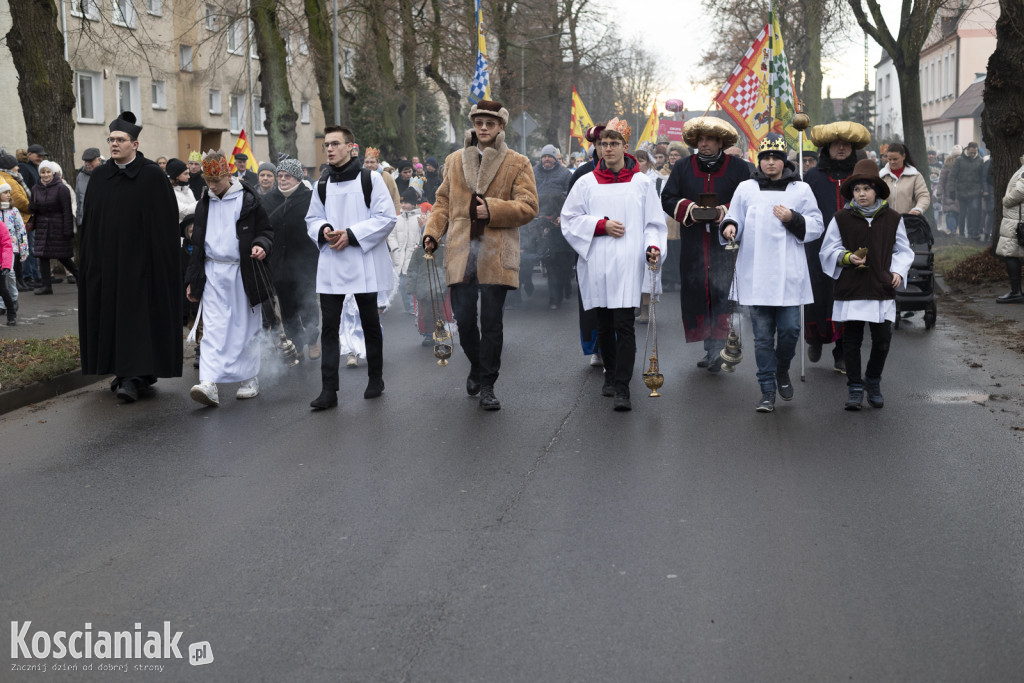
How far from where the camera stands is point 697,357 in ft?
38.4

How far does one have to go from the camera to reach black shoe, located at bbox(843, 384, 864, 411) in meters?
8.87

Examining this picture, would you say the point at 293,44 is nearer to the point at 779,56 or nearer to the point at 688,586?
the point at 779,56

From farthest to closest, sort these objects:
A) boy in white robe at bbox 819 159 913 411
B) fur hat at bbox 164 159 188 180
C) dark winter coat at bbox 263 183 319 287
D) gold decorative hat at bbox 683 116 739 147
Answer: fur hat at bbox 164 159 188 180, dark winter coat at bbox 263 183 319 287, gold decorative hat at bbox 683 116 739 147, boy in white robe at bbox 819 159 913 411

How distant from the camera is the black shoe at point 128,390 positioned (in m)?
9.94

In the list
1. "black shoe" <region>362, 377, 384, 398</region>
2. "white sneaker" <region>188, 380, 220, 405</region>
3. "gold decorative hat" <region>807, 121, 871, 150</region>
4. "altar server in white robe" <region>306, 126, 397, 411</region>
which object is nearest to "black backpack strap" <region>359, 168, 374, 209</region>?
"altar server in white robe" <region>306, 126, 397, 411</region>

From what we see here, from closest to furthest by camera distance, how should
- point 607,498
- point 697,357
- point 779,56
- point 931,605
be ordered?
point 931,605 → point 607,498 → point 697,357 → point 779,56

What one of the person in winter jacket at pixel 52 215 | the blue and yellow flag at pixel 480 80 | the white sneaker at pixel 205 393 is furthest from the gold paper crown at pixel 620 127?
the person in winter jacket at pixel 52 215

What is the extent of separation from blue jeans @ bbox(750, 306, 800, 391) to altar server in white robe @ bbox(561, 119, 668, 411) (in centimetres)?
86

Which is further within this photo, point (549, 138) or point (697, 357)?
point (549, 138)

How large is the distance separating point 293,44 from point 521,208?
49007 millimetres

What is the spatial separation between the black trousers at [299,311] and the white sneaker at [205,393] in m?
2.09

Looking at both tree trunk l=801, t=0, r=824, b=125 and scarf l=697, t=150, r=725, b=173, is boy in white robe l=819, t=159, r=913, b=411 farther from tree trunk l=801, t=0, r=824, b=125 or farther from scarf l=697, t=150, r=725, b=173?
tree trunk l=801, t=0, r=824, b=125

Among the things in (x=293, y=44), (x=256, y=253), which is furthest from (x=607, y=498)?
(x=293, y=44)

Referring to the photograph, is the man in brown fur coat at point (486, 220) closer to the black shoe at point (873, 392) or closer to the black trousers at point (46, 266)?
the black shoe at point (873, 392)
